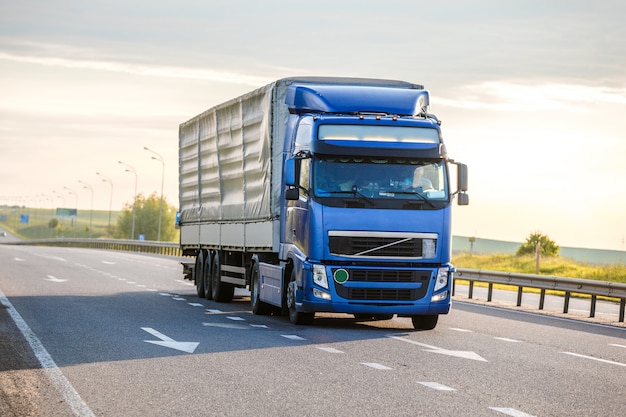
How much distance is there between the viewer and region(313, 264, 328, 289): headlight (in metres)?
15.9

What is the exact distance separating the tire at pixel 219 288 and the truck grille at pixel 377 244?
677cm

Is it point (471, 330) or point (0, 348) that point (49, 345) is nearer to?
point (0, 348)

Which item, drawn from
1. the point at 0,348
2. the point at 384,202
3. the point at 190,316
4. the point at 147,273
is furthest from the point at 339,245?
the point at 147,273

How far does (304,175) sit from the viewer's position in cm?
1642

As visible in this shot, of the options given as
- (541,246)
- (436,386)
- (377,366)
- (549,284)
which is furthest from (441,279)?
(541,246)

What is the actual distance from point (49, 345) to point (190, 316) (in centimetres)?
545

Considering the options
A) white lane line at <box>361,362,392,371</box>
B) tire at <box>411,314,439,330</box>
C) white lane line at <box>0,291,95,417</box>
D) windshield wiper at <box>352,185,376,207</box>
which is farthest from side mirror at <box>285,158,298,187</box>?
white lane line at <box>361,362,392,371</box>

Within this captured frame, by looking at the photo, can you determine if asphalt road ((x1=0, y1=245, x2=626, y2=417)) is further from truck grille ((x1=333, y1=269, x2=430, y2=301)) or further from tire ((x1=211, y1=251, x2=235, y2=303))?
tire ((x1=211, y1=251, x2=235, y2=303))

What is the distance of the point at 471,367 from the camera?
11758 millimetres

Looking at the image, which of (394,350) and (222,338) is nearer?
(394,350)

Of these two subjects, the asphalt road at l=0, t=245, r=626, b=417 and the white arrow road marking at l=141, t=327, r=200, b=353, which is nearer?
the asphalt road at l=0, t=245, r=626, b=417

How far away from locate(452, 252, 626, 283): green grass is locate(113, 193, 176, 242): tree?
123m

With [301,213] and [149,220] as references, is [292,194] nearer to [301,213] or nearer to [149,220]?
[301,213]

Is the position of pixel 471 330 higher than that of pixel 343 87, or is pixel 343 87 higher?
pixel 343 87
